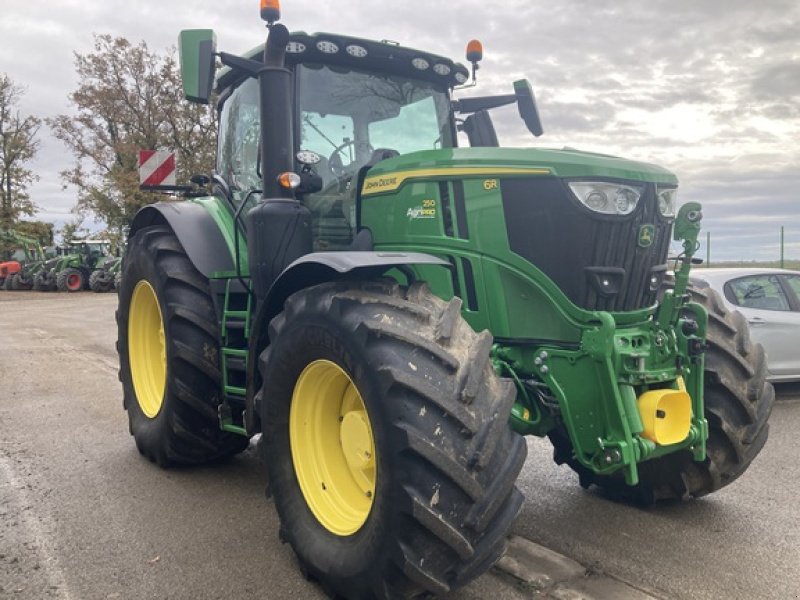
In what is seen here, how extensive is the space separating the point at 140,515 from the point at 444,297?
6.96ft

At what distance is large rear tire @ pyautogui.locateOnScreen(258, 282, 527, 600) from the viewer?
2568 millimetres

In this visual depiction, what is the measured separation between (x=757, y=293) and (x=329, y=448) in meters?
6.18

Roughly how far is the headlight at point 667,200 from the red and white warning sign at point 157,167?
17.5 feet

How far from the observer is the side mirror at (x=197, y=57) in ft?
12.4

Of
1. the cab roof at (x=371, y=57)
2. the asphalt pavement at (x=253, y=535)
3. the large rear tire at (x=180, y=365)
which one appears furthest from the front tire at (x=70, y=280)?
the cab roof at (x=371, y=57)

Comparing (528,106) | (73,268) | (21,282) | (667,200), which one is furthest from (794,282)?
(21,282)

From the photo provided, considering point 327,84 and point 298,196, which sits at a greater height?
point 327,84

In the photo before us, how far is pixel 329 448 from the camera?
342cm

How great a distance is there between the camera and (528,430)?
3357mm

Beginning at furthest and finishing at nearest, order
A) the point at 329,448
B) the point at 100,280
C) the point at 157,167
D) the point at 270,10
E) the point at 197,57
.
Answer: the point at 100,280 < the point at 157,167 < the point at 197,57 < the point at 270,10 < the point at 329,448

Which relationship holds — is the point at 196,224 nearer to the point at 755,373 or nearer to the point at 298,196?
the point at 298,196

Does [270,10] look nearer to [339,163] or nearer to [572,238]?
[339,163]

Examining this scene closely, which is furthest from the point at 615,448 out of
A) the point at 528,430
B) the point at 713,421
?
the point at 713,421

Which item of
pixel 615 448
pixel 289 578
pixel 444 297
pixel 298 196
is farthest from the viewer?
pixel 298 196
